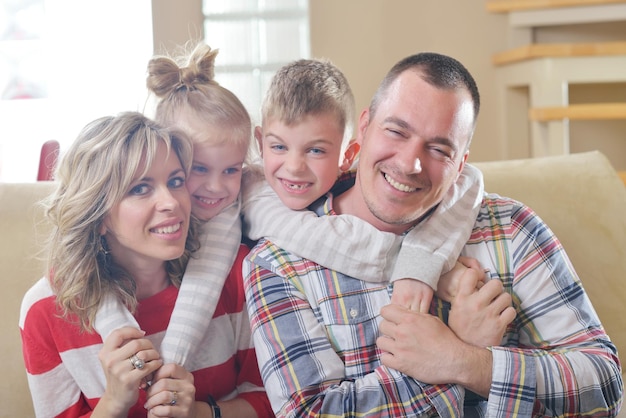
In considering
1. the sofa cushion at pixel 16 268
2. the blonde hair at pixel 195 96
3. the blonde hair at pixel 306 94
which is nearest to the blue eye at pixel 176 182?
the blonde hair at pixel 195 96

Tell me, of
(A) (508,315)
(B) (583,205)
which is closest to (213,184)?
(A) (508,315)

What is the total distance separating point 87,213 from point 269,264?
35 cm

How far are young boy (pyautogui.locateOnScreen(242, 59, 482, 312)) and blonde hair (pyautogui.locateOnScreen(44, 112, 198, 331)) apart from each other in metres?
0.23

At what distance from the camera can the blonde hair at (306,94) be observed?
5.17 feet

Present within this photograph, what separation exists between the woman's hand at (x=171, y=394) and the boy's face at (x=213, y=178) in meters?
0.30

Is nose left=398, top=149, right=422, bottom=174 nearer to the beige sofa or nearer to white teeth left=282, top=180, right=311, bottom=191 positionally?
white teeth left=282, top=180, right=311, bottom=191

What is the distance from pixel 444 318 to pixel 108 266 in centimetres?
64

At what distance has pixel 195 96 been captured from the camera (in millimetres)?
1540

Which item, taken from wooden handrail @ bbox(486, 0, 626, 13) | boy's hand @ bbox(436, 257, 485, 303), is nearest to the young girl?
boy's hand @ bbox(436, 257, 485, 303)

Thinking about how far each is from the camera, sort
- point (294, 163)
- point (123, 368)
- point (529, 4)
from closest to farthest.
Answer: point (123, 368)
point (294, 163)
point (529, 4)

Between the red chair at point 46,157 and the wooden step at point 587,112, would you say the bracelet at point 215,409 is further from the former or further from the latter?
the wooden step at point 587,112

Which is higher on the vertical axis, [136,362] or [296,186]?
[296,186]

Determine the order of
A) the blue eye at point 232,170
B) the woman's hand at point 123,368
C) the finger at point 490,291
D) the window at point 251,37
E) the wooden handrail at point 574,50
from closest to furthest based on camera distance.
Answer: the woman's hand at point 123,368
the finger at point 490,291
the blue eye at point 232,170
the wooden handrail at point 574,50
the window at point 251,37

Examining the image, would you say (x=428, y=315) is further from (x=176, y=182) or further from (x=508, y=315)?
(x=176, y=182)
